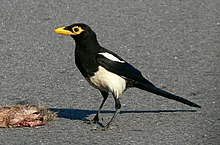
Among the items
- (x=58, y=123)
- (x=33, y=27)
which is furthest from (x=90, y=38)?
(x=33, y=27)

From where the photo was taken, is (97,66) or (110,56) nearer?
(97,66)

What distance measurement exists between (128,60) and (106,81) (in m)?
2.22

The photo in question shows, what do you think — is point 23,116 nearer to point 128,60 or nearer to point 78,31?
point 78,31

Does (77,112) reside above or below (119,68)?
below

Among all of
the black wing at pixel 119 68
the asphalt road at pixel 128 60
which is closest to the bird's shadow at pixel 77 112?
the asphalt road at pixel 128 60

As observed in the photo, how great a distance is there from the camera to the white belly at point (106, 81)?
609 cm

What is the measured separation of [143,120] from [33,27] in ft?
11.3

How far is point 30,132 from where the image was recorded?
235 inches

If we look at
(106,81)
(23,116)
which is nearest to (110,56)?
(106,81)

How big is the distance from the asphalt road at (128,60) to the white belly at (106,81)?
0.31 m

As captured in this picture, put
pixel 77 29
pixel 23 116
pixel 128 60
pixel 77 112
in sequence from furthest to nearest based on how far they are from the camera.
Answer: pixel 128 60 → pixel 77 112 → pixel 77 29 → pixel 23 116

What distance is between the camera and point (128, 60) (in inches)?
327

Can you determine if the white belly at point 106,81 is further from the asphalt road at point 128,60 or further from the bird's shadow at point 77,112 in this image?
the bird's shadow at point 77,112

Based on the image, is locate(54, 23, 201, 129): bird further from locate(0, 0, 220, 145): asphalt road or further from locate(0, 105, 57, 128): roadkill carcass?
locate(0, 105, 57, 128): roadkill carcass
